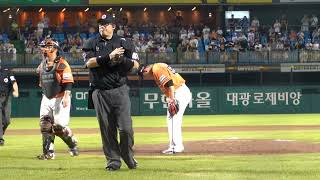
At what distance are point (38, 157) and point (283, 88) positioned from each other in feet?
78.8

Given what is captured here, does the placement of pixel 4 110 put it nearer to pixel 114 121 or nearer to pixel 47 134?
pixel 47 134

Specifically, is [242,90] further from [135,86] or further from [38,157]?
[38,157]

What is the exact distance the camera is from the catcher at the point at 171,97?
1151 cm

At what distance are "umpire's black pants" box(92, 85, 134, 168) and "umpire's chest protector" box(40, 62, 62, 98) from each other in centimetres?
214

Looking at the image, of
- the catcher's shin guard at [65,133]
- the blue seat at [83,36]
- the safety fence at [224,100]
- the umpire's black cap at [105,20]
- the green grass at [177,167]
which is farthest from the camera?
the blue seat at [83,36]

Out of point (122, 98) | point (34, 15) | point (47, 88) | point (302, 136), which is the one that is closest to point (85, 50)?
point (122, 98)

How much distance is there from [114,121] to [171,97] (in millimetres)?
A: 3048

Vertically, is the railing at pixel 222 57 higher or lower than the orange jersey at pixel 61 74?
lower

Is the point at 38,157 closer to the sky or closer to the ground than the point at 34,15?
closer to the ground

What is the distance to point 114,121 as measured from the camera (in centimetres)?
864

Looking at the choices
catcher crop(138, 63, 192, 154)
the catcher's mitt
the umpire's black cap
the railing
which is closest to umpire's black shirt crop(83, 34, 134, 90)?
the umpire's black cap

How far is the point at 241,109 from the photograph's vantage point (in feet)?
108

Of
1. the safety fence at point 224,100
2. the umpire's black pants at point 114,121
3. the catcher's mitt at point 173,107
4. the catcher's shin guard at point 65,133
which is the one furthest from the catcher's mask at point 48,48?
the safety fence at point 224,100

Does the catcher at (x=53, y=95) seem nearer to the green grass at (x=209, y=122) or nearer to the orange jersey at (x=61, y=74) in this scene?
the orange jersey at (x=61, y=74)
